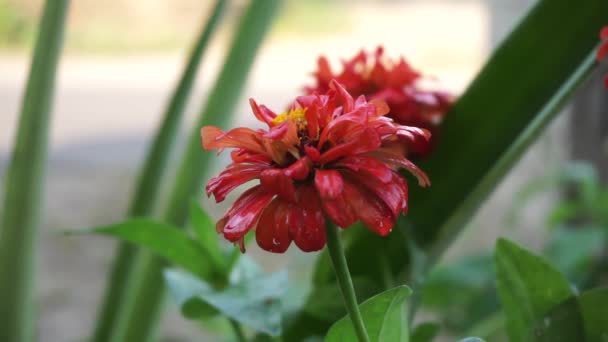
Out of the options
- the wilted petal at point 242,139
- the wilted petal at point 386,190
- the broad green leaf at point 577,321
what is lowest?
the broad green leaf at point 577,321

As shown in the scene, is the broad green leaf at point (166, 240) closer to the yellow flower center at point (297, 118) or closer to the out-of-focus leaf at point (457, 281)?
the yellow flower center at point (297, 118)

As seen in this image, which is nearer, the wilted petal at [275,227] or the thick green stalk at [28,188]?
the wilted petal at [275,227]

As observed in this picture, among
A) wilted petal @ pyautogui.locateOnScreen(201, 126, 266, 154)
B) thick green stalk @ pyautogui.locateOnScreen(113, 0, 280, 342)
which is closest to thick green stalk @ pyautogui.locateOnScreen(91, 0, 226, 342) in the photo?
thick green stalk @ pyautogui.locateOnScreen(113, 0, 280, 342)

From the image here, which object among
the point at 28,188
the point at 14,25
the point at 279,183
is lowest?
the point at 14,25

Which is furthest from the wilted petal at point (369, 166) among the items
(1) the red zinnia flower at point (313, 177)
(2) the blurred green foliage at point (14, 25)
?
(2) the blurred green foliage at point (14, 25)

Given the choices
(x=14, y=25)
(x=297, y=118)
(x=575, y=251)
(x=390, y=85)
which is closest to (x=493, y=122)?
(x=390, y=85)

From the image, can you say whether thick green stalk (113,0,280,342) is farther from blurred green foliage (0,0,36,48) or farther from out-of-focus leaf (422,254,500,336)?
blurred green foliage (0,0,36,48)

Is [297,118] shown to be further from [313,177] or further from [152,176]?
[152,176]
